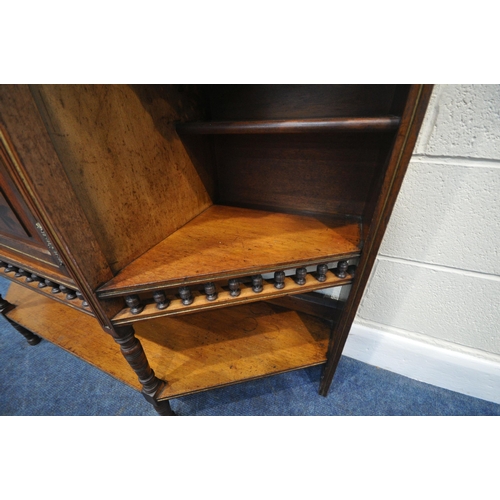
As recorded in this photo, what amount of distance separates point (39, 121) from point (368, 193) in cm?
69

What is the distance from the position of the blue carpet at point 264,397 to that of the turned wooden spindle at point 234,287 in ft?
2.11

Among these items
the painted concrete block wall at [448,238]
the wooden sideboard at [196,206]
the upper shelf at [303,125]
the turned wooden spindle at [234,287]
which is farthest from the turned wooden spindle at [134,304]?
the painted concrete block wall at [448,238]

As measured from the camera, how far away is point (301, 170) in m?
0.64

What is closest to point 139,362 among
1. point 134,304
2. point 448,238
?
point 134,304

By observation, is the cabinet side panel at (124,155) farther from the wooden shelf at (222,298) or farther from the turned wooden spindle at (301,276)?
the turned wooden spindle at (301,276)

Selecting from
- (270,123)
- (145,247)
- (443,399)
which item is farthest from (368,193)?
(443,399)

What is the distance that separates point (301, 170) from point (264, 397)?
2.96 ft

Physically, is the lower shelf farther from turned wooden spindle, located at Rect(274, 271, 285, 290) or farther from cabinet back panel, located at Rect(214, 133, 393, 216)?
cabinet back panel, located at Rect(214, 133, 393, 216)

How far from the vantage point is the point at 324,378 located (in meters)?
0.82

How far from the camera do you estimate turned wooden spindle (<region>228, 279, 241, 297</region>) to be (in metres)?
0.51

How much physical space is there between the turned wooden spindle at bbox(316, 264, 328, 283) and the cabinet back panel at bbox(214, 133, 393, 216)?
0.67 feet

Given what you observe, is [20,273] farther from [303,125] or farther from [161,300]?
[303,125]

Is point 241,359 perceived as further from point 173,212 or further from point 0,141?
point 0,141

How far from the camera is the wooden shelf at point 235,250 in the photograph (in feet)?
1.49
